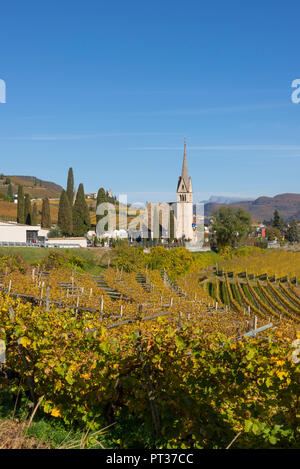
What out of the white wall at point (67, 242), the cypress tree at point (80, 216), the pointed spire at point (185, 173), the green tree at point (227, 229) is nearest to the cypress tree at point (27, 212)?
the cypress tree at point (80, 216)

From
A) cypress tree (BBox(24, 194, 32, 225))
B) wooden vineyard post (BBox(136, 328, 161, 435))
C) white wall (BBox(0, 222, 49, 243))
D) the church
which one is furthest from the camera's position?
the church

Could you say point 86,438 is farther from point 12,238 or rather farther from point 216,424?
point 12,238

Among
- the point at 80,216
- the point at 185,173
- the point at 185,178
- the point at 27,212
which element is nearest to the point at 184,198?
the point at 185,178

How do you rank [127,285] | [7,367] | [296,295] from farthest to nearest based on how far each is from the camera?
[296,295]
[127,285]
[7,367]

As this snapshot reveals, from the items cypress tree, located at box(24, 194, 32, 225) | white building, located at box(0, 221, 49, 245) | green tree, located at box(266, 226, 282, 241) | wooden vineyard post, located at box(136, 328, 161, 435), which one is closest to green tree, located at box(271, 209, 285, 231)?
green tree, located at box(266, 226, 282, 241)

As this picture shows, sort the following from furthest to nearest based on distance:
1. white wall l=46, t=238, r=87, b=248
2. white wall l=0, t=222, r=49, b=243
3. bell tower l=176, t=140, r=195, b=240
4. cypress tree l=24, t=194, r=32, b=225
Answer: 1. bell tower l=176, t=140, r=195, b=240
2. cypress tree l=24, t=194, r=32, b=225
3. white wall l=46, t=238, r=87, b=248
4. white wall l=0, t=222, r=49, b=243

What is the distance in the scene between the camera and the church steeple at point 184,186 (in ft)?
290

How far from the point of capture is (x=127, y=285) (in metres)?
22.2

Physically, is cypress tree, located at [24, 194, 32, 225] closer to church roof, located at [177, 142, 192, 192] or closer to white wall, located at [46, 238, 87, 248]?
white wall, located at [46, 238, 87, 248]

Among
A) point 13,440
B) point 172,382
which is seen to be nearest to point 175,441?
point 172,382

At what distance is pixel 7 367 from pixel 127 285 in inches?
628

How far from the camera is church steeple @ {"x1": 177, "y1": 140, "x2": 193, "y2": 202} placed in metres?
88.4

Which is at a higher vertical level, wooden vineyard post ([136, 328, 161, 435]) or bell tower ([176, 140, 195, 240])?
bell tower ([176, 140, 195, 240])

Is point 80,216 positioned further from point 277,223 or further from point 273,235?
point 277,223
